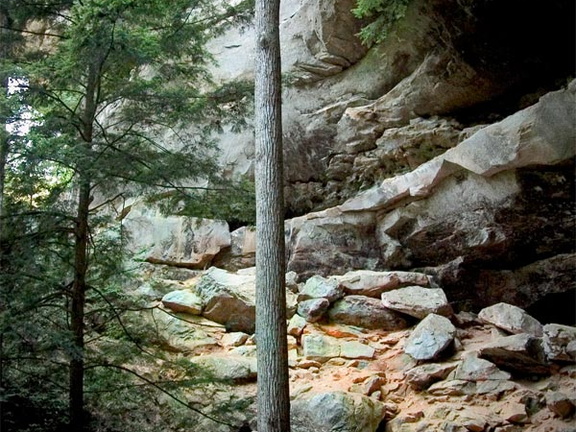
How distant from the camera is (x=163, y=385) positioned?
5238 millimetres

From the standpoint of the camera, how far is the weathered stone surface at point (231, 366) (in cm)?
711

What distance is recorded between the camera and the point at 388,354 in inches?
303

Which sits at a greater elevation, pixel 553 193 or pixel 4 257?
pixel 553 193

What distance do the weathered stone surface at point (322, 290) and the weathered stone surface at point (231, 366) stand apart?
6.37 feet

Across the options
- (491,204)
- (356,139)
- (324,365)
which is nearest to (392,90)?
(356,139)

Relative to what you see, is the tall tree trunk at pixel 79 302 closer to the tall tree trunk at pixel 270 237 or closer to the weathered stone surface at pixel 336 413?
the tall tree trunk at pixel 270 237

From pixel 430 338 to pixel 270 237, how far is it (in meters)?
3.78

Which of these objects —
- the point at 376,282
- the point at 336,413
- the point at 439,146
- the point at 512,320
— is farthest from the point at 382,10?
the point at 336,413

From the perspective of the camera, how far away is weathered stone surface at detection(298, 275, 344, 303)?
28.9 feet

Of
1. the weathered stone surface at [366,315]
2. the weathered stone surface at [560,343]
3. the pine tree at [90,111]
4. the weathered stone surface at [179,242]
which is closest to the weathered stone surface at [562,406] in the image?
the weathered stone surface at [560,343]

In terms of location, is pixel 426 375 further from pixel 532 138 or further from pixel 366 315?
pixel 532 138

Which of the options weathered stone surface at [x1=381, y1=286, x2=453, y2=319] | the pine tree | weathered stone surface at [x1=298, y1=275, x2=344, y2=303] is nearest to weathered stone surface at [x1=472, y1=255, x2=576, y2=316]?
weathered stone surface at [x1=381, y1=286, x2=453, y2=319]

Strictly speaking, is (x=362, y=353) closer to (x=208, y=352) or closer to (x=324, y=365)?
(x=324, y=365)

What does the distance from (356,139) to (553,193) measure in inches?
168
